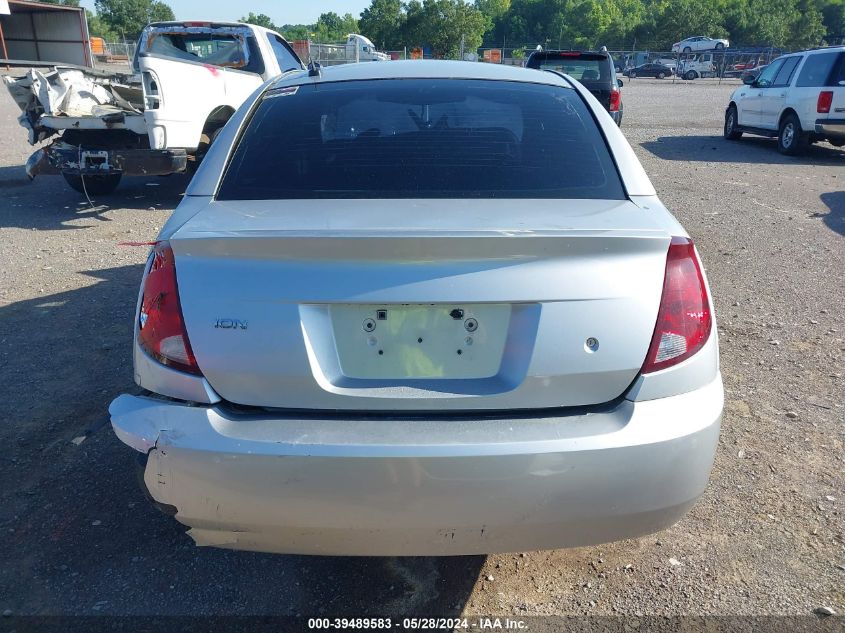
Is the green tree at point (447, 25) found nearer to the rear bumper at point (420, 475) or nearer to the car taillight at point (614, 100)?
the car taillight at point (614, 100)

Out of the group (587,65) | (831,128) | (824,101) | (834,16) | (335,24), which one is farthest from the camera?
(335,24)

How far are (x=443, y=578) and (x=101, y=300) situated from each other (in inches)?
153

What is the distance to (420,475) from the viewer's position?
6.27ft

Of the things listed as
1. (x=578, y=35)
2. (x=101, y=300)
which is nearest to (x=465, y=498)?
(x=101, y=300)

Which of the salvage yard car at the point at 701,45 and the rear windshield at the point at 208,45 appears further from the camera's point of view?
the salvage yard car at the point at 701,45

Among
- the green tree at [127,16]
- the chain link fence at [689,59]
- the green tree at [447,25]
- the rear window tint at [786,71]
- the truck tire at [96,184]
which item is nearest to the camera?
the truck tire at [96,184]

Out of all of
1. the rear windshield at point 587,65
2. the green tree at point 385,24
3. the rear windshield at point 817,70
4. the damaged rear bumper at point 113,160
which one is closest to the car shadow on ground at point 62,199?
the damaged rear bumper at point 113,160

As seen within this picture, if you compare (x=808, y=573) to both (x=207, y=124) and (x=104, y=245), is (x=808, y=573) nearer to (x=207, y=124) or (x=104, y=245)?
(x=104, y=245)

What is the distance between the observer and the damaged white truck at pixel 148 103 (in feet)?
24.2

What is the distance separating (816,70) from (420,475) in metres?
13.8

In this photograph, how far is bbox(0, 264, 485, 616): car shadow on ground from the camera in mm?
2432

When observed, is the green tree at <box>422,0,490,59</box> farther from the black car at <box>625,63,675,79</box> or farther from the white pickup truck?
the white pickup truck

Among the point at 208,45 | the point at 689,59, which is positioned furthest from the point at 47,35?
the point at 689,59

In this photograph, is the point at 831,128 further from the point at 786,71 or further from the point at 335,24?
the point at 335,24
